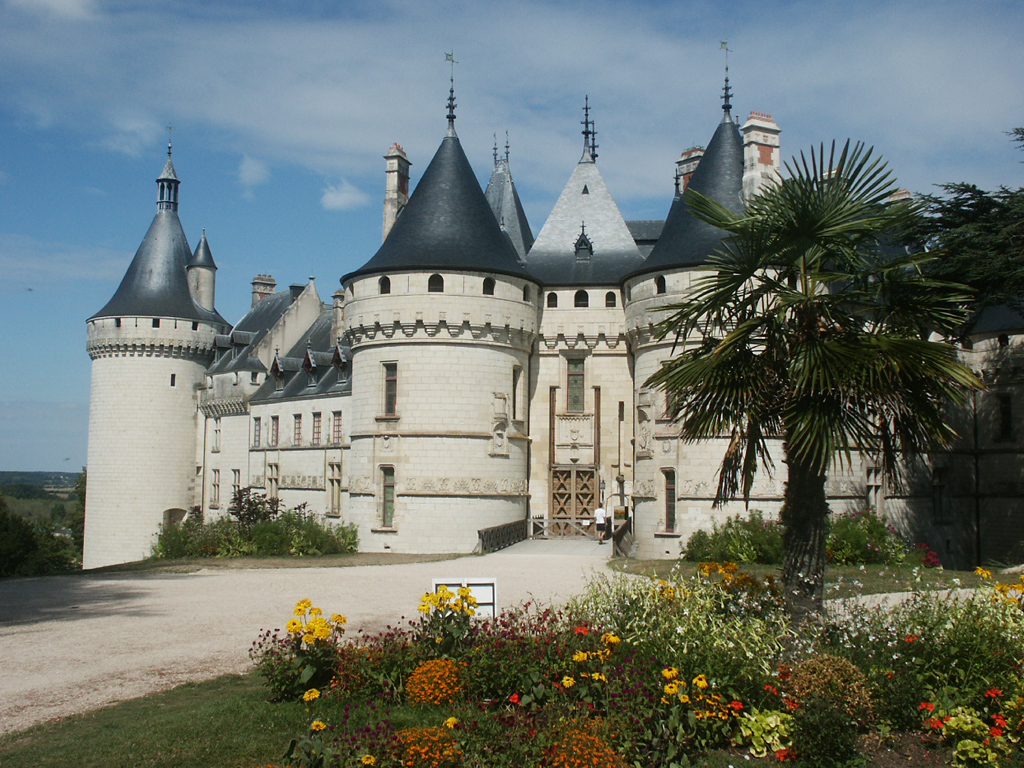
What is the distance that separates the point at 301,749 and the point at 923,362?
20.4 ft

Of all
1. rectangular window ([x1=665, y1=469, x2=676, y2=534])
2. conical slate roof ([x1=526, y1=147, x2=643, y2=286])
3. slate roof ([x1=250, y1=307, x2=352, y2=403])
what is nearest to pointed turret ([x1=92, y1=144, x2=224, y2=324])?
slate roof ([x1=250, y1=307, x2=352, y2=403])

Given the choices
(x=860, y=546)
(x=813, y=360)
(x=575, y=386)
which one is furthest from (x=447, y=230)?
(x=813, y=360)

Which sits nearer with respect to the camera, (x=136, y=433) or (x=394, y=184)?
(x=394, y=184)

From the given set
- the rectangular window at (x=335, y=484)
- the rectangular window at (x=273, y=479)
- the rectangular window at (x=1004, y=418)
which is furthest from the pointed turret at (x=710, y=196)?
the rectangular window at (x=273, y=479)

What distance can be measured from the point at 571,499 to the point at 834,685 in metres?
20.3

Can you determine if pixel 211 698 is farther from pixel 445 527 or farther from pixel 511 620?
pixel 445 527

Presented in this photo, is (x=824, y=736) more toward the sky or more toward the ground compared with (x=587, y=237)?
more toward the ground

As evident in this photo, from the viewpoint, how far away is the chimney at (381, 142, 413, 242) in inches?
1247

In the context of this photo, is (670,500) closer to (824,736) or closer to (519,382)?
(519,382)

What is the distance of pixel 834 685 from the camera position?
22.9ft

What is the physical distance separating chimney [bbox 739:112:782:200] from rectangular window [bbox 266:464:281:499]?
20.4 m

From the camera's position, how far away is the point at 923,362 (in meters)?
8.19

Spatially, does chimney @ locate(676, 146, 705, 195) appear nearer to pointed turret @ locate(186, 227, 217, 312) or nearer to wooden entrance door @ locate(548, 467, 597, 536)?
wooden entrance door @ locate(548, 467, 597, 536)

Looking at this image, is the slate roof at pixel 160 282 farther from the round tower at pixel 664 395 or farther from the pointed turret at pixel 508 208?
the round tower at pixel 664 395
